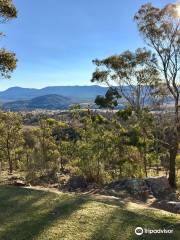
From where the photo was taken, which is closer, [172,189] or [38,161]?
[172,189]

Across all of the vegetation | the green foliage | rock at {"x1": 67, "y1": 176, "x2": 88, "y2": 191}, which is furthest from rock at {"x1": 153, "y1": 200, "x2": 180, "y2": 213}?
the green foliage

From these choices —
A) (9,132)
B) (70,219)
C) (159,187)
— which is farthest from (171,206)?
(9,132)

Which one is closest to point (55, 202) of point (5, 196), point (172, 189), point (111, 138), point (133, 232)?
point (5, 196)

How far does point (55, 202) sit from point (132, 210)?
302cm

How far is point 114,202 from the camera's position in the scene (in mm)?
15906

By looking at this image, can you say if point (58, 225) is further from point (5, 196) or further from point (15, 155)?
point (15, 155)

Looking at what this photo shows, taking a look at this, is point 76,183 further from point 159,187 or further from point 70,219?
point 70,219

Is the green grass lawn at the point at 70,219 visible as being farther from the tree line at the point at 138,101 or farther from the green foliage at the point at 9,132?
the green foliage at the point at 9,132

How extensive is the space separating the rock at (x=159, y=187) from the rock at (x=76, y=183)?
14.6 feet

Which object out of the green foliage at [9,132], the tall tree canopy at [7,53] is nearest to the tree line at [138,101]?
the tall tree canopy at [7,53]

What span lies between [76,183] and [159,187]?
570 centimetres

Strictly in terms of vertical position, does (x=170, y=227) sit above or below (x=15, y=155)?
above

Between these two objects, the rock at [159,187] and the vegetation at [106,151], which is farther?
the rock at [159,187]

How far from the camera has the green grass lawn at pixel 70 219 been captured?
11.3 metres
